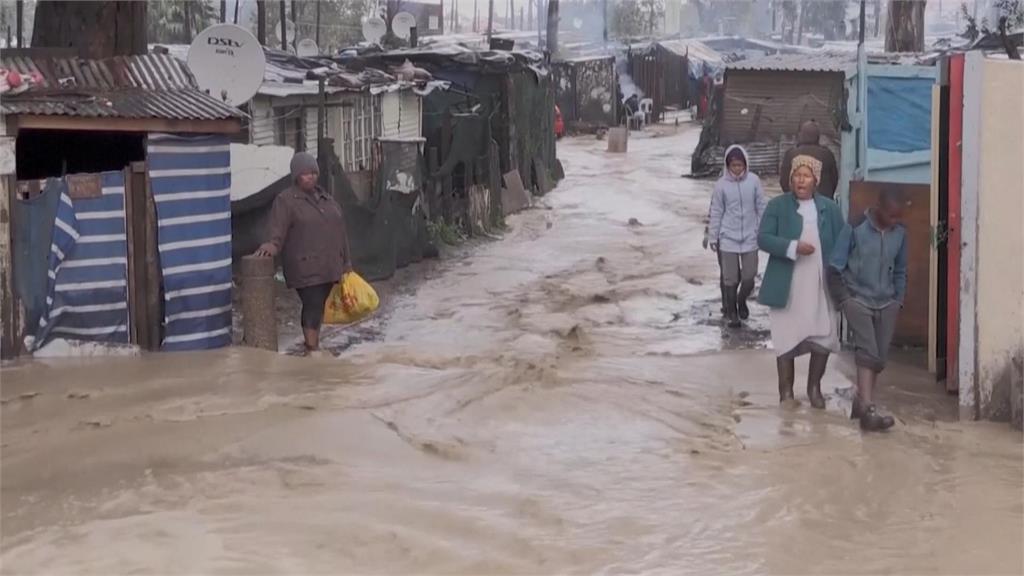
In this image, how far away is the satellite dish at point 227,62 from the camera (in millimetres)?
12781

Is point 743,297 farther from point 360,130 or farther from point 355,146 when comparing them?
point 360,130

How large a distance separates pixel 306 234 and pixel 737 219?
3.98 meters

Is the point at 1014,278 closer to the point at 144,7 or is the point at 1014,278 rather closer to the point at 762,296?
the point at 762,296

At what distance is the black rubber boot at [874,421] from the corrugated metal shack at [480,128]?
34.0 feet

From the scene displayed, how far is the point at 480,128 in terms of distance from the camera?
2031cm

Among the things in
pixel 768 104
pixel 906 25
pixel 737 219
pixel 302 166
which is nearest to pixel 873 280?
pixel 737 219

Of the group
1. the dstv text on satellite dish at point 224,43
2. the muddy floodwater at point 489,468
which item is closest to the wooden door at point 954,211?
the muddy floodwater at point 489,468

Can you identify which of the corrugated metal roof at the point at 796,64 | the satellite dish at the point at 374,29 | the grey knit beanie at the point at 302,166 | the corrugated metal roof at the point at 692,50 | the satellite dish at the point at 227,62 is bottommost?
the grey knit beanie at the point at 302,166

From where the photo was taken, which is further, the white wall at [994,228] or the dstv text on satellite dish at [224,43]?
the dstv text on satellite dish at [224,43]

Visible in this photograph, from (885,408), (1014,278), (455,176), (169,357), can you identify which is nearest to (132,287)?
(169,357)

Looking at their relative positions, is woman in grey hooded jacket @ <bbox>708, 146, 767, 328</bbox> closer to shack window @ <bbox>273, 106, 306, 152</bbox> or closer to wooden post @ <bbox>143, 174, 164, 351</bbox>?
wooden post @ <bbox>143, 174, 164, 351</bbox>

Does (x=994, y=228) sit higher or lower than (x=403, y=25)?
lower

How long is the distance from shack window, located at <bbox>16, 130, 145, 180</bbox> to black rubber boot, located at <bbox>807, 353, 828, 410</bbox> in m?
5.71

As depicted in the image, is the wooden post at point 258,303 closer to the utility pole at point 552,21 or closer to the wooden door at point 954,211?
the wooden door at point 954,211
